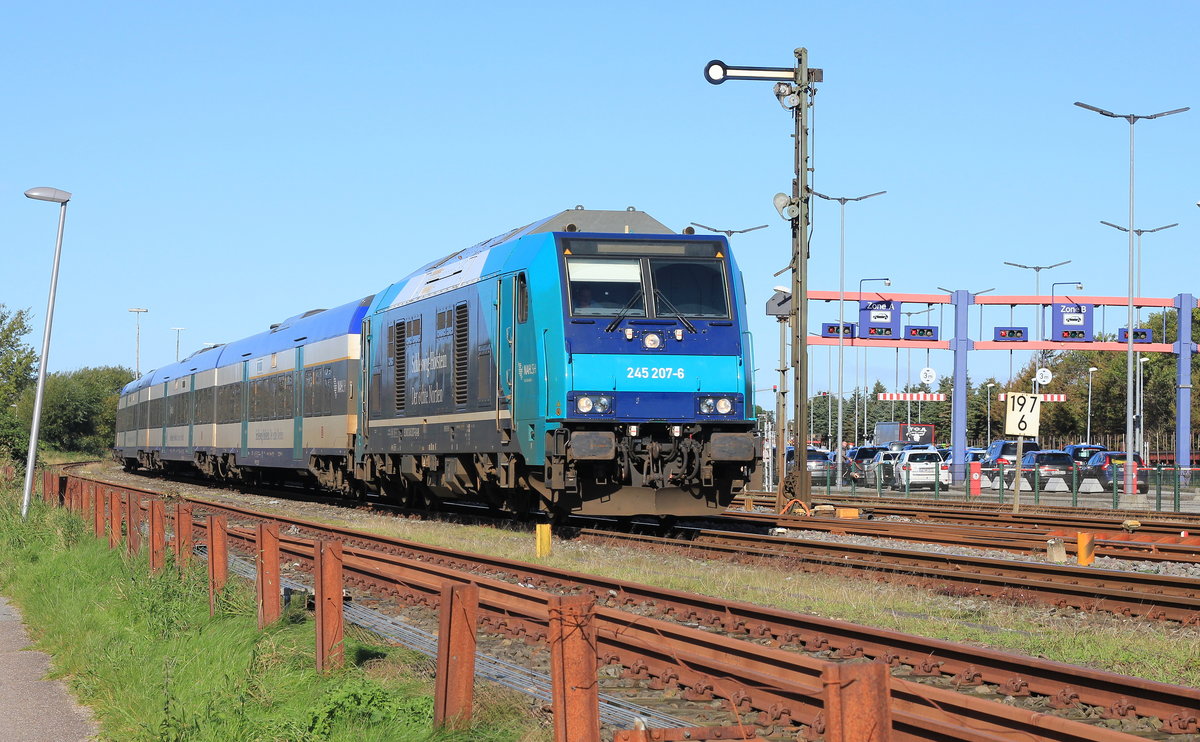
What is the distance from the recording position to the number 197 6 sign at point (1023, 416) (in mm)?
24344

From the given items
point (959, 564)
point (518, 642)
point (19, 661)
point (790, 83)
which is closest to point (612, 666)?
point (518, 642)

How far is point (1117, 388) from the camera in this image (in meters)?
91.4

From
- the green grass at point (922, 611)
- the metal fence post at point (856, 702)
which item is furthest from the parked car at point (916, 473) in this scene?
the metal fence post at point (856, 702)

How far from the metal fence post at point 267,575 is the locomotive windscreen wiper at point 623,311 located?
7.50 meters

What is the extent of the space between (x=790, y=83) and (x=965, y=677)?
57.6 feet

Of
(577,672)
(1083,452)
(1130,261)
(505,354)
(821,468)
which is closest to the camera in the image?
(577,672)

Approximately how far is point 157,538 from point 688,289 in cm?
763

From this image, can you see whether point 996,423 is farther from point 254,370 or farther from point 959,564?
point 959,564

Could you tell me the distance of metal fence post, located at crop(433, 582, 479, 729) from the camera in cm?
677

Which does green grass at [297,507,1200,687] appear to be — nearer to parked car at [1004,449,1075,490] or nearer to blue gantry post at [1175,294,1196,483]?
parked car at [1004,449,1075,490]

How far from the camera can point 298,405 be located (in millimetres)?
30156

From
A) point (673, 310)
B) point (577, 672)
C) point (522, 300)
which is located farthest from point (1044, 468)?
point (577, 672)

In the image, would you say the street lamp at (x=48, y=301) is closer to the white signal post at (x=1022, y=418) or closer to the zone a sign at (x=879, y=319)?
the white signal post at (x=1022, y=418)

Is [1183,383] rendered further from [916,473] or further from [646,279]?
[646,279]
